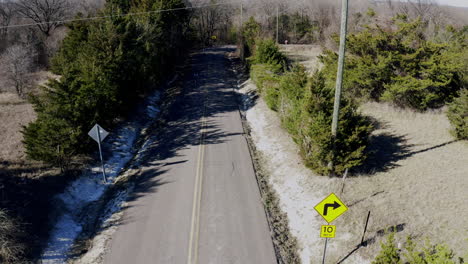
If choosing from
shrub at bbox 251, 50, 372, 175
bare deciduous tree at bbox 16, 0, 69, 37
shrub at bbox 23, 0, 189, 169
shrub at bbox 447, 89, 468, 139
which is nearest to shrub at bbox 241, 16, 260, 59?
→ shrub at bbox 23, 0, 189, 169

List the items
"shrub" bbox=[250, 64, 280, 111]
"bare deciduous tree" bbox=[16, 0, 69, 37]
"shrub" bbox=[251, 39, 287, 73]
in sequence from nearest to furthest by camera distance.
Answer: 1. "shrub" bbox=[250, 64, 280, 111]
2. "shrub" bbox=[251, 39, 287, 73]
3. "bare deciduous tree" bbox=[16, 0, 69, 37]

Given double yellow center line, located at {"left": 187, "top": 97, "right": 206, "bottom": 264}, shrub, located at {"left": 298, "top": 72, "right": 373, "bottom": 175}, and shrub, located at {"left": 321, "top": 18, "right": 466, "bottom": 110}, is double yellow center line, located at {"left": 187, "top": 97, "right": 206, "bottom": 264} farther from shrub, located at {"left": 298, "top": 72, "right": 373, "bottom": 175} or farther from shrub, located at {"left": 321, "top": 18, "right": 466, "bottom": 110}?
shrub, located at {"left": 321, "top": 18, "right": 466, "bottom": 110}

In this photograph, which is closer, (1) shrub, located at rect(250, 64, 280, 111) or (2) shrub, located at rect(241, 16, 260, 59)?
(1) shrub, located at rect(250, 64, 280, 111)

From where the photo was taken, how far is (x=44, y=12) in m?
44.7

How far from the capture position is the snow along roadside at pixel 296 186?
11000mm

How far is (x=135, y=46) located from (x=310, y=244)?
21314mm

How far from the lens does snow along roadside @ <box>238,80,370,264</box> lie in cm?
1100

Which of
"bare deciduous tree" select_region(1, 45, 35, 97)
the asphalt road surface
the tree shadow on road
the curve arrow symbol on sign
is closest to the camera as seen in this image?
the curve arrow symbol on sign

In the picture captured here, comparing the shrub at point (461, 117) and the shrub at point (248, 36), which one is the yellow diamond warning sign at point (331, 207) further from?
the shrub at point (248, 36)

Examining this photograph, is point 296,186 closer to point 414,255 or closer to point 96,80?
point 414,255

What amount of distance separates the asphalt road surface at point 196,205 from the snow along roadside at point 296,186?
1.15 m

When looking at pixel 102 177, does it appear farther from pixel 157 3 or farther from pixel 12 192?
pixel 157 3

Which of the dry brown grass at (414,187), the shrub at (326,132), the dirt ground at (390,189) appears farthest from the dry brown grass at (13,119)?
the dry brown grass at (414,187)

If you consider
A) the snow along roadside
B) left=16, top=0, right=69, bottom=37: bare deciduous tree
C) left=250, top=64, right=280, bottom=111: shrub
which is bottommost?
the snow along roadside
